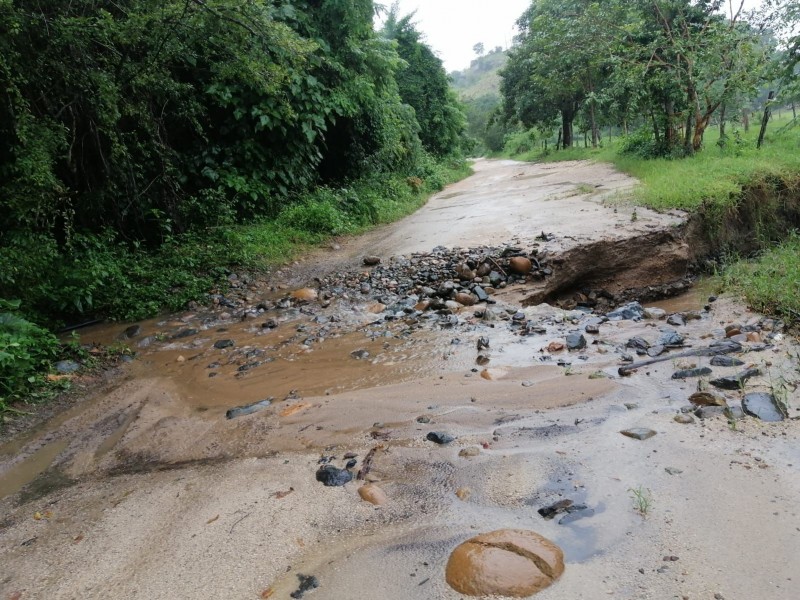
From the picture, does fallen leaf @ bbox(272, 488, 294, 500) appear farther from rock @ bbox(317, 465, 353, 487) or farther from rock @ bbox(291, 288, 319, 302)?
rock @ bbox(291, 288, 319, 302)

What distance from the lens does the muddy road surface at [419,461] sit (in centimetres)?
175

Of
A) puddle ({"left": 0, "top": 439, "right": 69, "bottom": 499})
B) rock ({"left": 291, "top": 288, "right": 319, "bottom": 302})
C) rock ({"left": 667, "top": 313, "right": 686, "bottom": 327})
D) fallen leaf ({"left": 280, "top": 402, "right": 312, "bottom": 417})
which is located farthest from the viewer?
rock ({"left": 291, "top": 288, "right": 319, "bottom": 302})

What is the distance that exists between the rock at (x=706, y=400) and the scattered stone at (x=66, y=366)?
15.4ft

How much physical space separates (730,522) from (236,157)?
9127 millimetres

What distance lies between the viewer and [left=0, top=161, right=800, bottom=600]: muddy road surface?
5.73 feet

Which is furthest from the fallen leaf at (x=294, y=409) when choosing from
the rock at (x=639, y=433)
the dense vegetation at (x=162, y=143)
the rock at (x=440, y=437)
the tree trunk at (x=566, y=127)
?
the tree trunk at (x=566, y=127)

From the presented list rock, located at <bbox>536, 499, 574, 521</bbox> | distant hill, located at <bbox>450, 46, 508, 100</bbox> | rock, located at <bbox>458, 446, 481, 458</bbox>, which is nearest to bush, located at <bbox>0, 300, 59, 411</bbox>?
rock, located at <bbox>458, 446, 481, 458</bbox>

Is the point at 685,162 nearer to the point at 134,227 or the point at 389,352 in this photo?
the point at 389,352

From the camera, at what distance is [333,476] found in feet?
7.81

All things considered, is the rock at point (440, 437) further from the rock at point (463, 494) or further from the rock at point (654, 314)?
the rock at point (654, 314)

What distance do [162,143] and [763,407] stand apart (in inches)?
315

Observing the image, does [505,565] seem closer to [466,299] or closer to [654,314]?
[654,314]

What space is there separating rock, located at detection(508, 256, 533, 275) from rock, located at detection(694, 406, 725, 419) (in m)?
3.63

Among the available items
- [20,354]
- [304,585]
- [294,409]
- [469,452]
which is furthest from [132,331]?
[304,585]
